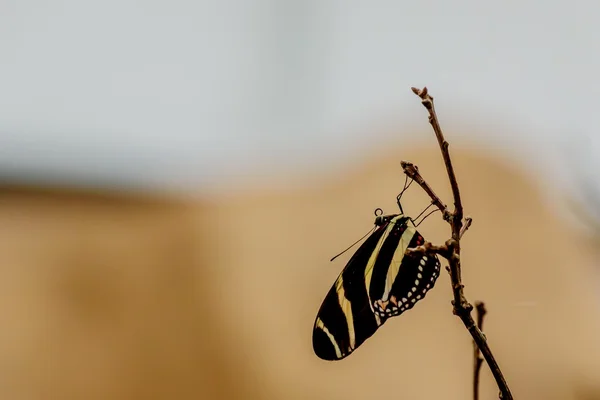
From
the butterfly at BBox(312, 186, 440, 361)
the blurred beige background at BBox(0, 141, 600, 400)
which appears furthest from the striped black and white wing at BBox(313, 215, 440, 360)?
the blurred beige background at BBox(0, 141, 600, 400)

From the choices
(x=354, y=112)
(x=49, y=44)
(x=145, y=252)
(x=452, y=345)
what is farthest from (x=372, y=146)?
(x=49, y=44)

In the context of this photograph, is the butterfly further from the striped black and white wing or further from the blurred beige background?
the blurred beige background

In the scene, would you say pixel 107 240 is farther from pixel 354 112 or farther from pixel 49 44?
pixel 354 112

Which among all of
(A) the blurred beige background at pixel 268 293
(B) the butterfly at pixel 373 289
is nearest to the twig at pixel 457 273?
(B) the butterfly at pixel 373 289

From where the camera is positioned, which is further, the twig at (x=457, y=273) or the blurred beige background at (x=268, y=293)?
the blurred beige background at (x=268, y=293)

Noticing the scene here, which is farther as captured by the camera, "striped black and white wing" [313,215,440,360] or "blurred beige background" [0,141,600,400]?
"blurred beige background" [0,141,600,400]

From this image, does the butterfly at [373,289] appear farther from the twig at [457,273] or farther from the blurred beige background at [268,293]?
the blurred beige background at [268,293]

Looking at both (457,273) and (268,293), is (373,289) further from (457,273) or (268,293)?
(268,293)
